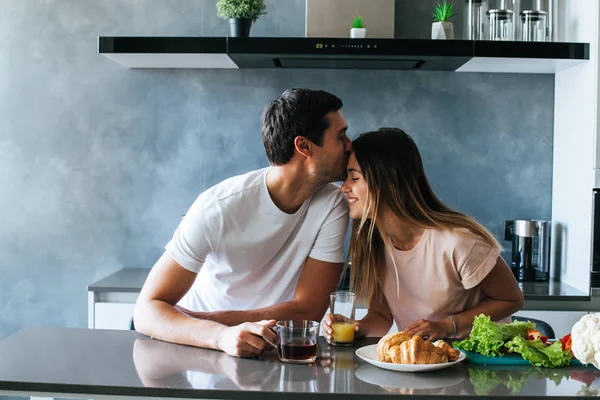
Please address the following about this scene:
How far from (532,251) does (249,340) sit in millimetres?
2160

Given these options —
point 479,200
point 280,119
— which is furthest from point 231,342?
point 479,200

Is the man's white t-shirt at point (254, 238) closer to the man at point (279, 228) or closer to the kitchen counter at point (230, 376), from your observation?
the man at point (279, 228)

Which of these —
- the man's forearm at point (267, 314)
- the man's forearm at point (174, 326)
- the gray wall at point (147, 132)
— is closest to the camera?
the man's forearm at point (174, 326)

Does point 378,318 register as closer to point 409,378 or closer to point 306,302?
point 306,302

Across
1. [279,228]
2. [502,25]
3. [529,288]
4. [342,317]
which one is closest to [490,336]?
[342,317]

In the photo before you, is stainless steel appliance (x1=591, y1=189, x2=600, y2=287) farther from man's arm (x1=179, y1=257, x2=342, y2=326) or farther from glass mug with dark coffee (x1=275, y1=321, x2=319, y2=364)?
glass mug with dark coffee (x1=275, y1=321, x2=319, y2=364)

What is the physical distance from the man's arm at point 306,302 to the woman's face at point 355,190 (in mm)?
198

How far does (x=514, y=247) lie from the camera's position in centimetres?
359

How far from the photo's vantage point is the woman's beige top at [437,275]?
7.18ft

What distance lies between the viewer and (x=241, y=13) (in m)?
3.36

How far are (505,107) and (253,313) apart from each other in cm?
205

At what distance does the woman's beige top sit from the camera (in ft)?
7.18

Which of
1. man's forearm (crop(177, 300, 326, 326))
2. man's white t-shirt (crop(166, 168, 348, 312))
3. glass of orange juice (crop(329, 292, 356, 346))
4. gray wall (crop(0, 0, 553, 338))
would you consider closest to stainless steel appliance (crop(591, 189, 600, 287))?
gray wall (crop(0, 0, 553, 338))

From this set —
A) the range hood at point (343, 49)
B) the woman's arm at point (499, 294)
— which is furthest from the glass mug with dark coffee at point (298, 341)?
the range hood at point (343, 49)
